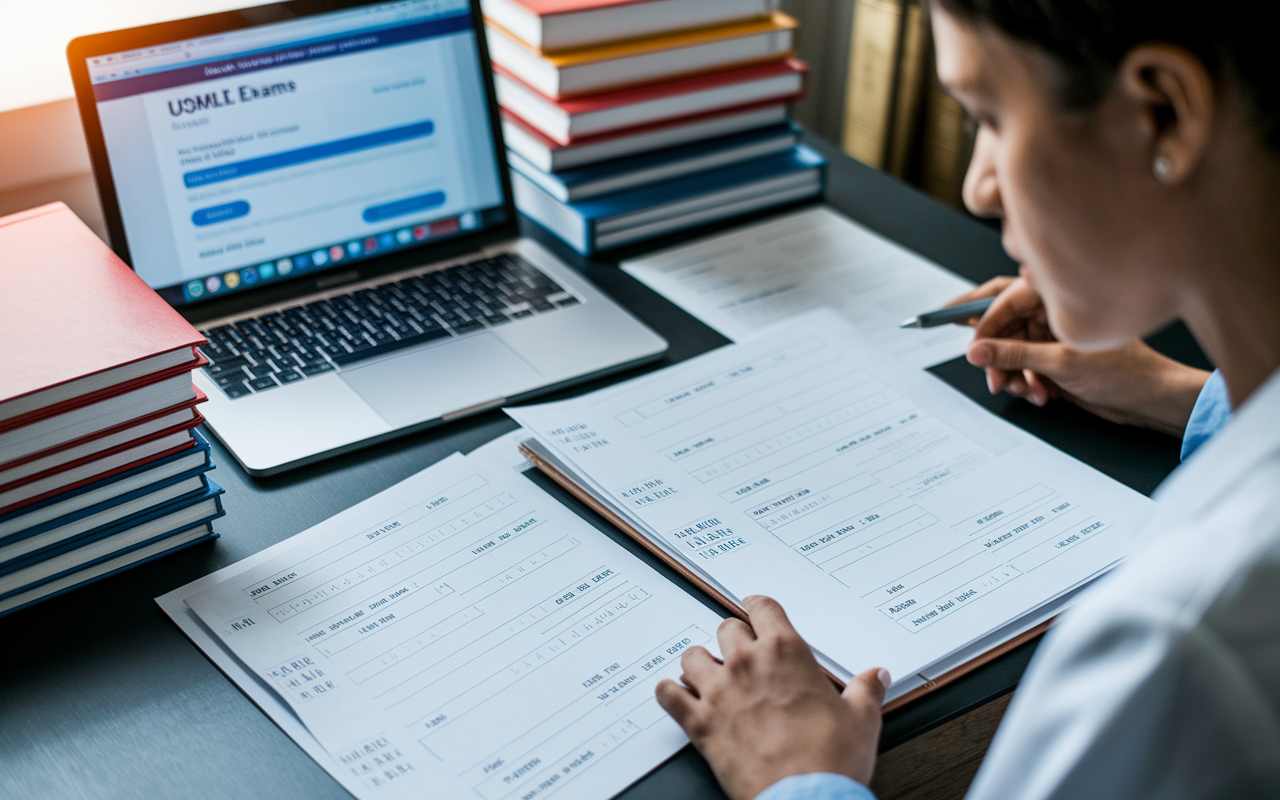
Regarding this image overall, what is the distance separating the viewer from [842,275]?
1229 mm

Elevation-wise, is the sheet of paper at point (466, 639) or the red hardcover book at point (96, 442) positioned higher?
the red hardcover book at point (96, 442)

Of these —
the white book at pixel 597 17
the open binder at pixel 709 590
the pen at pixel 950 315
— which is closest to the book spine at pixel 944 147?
the white book at pixel 597 17

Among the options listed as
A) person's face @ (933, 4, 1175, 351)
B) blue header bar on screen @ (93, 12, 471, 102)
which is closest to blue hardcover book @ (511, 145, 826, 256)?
blue header bar on screen @ (93, 12, 471, 102)

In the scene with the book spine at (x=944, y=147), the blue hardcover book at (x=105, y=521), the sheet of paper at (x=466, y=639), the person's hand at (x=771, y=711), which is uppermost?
the blue hardcover book at (x=105, y=521)

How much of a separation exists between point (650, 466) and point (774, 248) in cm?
48

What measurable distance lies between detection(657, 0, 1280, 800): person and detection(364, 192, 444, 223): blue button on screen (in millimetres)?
667

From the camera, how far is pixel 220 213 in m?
1.06

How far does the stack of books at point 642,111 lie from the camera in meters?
1.22

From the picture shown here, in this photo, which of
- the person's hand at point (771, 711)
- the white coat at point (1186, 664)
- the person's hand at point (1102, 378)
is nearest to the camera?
the white coat at point (1186, 664)

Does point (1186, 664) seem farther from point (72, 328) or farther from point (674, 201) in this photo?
point (674, 201)


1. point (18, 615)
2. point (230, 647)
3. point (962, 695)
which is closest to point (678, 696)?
point (962, 695)

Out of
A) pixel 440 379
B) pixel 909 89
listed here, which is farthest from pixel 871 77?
pixel 440 379

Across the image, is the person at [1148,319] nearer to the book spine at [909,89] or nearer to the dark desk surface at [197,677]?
the dark desk surface at [197,677]

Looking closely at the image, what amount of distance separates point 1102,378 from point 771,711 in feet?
1.60
